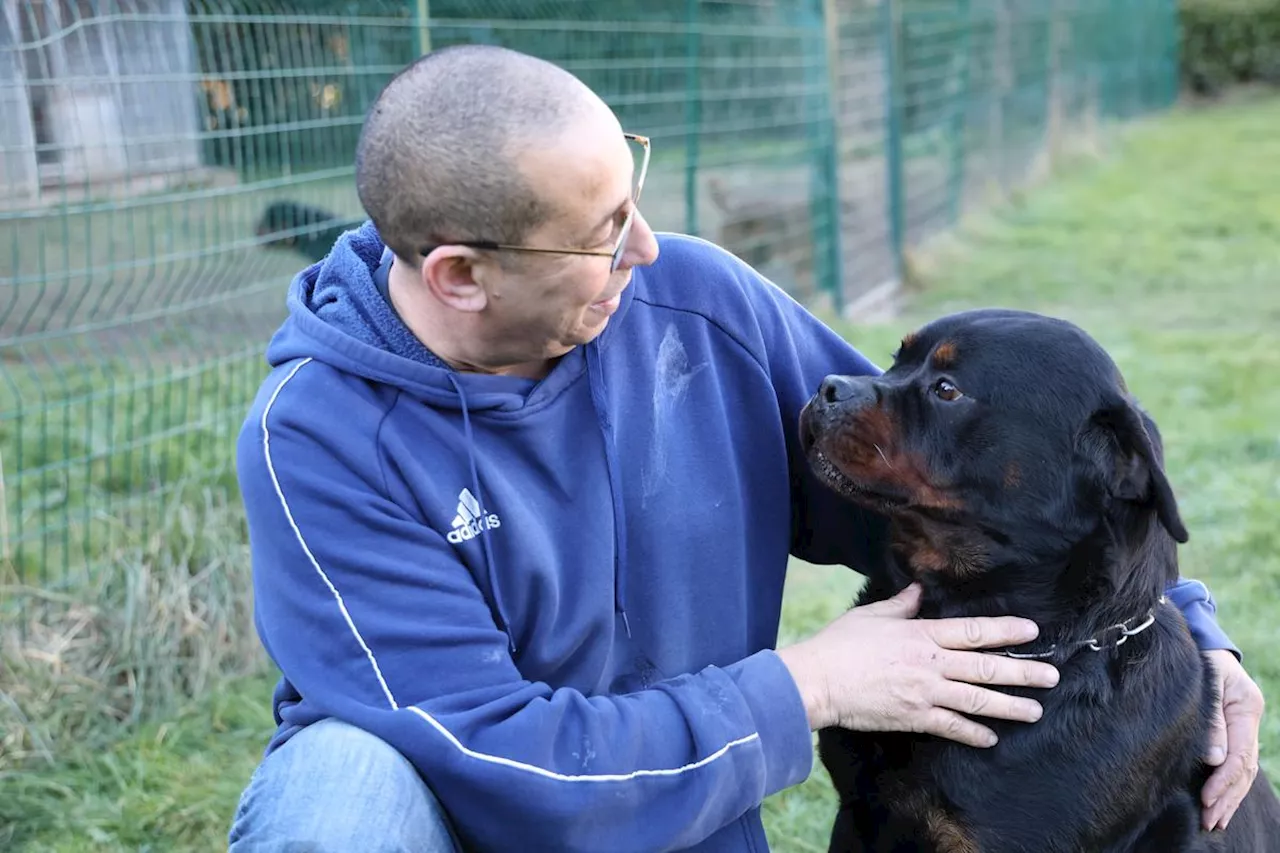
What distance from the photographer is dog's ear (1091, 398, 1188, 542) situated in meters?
2.41

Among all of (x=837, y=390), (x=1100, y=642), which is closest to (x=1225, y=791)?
(x=1100, y=642)

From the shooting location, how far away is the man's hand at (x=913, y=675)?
7.63ft

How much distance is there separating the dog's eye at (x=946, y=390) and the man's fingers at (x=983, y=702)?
0.54 m

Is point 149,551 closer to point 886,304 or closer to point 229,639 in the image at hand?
point 229,639

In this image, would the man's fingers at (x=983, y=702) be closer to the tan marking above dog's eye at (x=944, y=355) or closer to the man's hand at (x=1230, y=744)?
the man's hand at (x=1230, y=744)

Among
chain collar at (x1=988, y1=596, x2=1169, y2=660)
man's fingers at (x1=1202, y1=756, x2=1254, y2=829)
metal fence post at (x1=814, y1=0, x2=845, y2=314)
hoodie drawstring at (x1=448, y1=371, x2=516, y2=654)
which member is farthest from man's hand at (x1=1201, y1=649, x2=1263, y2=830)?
metal fence post at (x1=814, y1=0, x2=845, y2=314)

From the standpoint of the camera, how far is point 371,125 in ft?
7.43

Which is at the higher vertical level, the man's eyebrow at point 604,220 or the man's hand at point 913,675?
the man's eyebrow at point 604,220

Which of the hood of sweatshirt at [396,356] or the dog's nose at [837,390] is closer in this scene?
the hood of sweatshirt at [396,356]

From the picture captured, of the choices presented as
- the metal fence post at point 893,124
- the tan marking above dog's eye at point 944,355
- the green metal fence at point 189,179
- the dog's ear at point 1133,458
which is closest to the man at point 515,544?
the dog's ear at point 1133,458

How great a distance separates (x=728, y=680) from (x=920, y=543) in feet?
1.97

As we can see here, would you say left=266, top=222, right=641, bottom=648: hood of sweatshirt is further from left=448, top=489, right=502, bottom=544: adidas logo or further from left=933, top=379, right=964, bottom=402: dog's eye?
left=933, top=379, right=964, bottom=402: dog's eye

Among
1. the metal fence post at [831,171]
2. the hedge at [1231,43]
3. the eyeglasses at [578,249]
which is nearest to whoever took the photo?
the eyeglasses at [578,249]

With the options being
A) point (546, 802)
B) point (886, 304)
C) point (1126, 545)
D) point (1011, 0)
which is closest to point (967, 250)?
point (886, 304)
